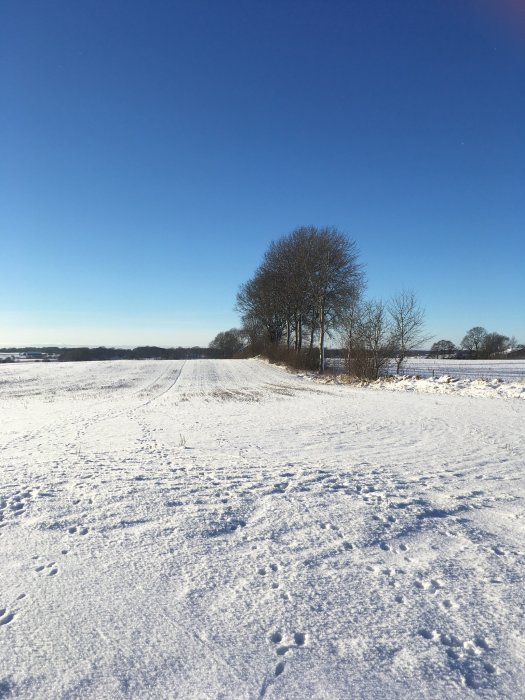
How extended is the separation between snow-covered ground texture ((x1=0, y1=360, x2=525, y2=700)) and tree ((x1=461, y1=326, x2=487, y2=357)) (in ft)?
340

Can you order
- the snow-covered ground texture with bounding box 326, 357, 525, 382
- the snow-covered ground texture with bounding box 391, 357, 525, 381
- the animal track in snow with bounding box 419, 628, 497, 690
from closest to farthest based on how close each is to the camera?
1. the animal track in snow with bounding box 419, 628, 497, 690
2. the snow-covered ground texture with bounding box 326, 357, 525, 382
3. the snow-covered ground texture with bounding box 391, 357, 525, 381

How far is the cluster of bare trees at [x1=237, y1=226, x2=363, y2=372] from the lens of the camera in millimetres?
35406

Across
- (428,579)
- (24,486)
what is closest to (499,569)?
(428,579)

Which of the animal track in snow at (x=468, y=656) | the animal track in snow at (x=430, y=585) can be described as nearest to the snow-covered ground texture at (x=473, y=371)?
the animal track in snow at (x=430, y=585)

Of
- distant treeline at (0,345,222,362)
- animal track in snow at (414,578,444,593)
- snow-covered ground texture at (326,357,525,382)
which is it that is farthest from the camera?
distant treeline at (0,345,222,362)

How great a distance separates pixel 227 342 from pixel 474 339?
199ft

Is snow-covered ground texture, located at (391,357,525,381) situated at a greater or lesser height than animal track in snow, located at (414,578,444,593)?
greater

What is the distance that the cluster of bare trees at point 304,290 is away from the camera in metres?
35.4

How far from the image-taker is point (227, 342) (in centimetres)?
10462

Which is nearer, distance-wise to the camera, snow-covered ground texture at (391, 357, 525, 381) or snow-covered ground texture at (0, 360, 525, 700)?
snow-covered ground texture at (0, 360, 525, 700)

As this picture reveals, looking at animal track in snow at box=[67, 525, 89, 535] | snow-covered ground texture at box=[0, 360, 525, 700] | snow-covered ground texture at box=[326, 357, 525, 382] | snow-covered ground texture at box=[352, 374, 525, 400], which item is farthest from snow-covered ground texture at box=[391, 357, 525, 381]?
animal track in snow at box=[67, 525, 89, 535]

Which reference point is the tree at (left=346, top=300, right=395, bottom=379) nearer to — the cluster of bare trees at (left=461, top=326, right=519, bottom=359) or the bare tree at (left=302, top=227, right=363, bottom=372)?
the bare tree at (left=302, top=227, right=363, bottom=372)

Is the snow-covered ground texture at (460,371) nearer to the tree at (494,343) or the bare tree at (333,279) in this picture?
the bare tree at (333,279)

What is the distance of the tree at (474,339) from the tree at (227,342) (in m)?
55.4
